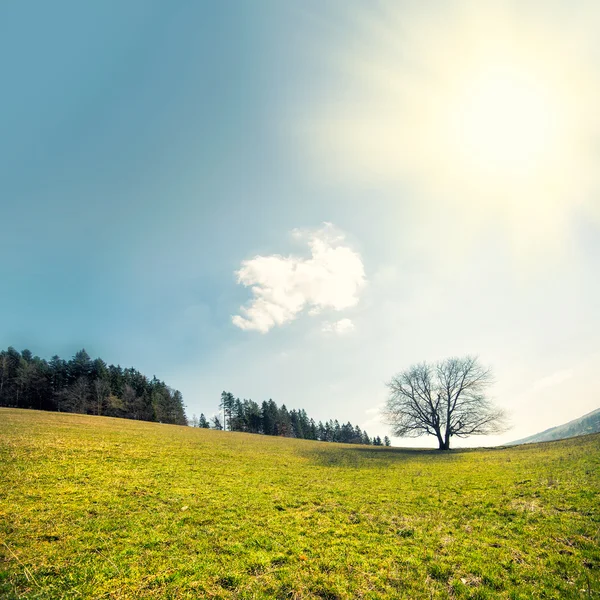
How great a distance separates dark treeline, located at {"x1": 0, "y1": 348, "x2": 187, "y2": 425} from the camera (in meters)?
78.1

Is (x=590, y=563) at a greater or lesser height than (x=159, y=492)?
lesser

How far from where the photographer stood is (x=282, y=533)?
10.2 m

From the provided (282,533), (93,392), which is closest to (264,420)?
(93,392)

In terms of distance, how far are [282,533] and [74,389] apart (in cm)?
9542

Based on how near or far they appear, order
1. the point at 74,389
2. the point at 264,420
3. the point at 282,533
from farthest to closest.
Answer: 1. the point at 264,420
2. the point at 74,389
3. the point at 282,533

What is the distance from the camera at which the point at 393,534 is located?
34.0ft

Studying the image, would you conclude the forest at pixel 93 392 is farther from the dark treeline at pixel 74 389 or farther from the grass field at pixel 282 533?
the grass field at pixel 282 533

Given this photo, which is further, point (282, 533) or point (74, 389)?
point (74, 389)

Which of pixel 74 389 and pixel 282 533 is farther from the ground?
pixel 74 389

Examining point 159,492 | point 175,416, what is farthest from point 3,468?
point 175,416

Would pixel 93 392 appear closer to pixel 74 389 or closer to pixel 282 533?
pixel 74 389

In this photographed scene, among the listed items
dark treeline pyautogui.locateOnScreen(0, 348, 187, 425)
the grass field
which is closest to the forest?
dark treeline pyautogui.locateOnScreen(0, 348, 187, 425)

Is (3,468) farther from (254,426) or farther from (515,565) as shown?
(254,426)

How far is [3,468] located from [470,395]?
175ft
